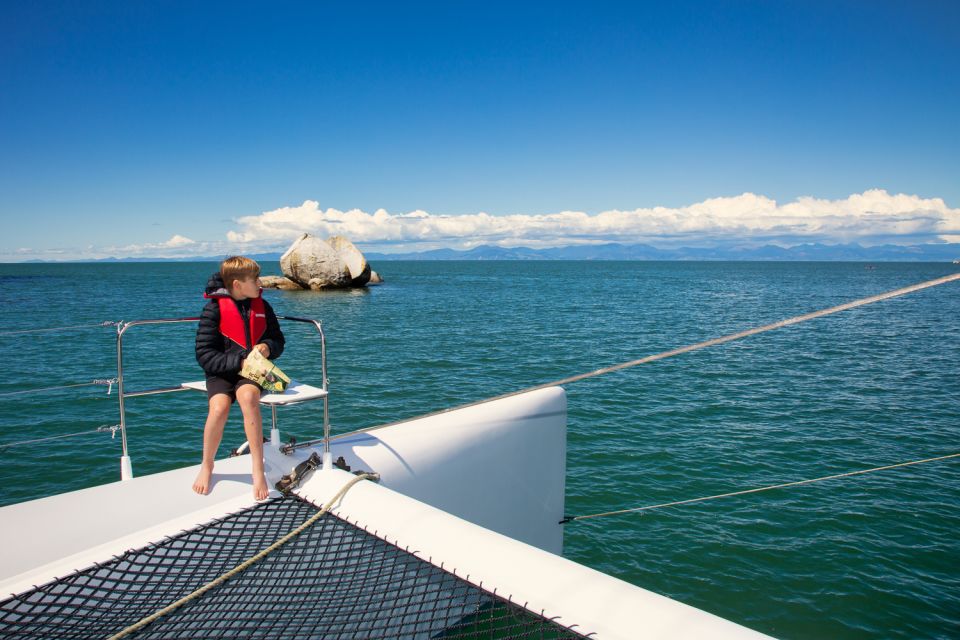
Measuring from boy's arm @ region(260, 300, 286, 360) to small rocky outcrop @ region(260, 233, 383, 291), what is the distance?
1773 inches

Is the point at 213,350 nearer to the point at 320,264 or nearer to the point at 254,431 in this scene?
the point at 254,431

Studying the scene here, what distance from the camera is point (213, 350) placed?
3545 mm

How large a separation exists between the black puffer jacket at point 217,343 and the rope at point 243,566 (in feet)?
3.24

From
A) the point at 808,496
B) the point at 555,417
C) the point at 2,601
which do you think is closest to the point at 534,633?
the point at 2,601

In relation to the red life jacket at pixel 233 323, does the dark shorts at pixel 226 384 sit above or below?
below

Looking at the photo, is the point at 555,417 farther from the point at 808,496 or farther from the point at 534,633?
the point at 808,496

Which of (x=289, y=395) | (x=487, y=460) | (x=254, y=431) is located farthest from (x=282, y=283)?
(x=254, y=431)

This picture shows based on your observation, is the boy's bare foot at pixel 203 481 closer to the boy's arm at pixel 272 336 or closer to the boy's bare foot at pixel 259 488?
the boy's bare foot at pixel 259 488

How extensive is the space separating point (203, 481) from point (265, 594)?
1.09 meters

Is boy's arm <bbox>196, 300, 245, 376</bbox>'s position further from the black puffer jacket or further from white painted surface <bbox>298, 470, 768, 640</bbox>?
white painted surface <bbox>298, 470, 768, 640</bbox>

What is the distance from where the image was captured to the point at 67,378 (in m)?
14.9

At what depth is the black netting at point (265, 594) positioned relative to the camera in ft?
7.71

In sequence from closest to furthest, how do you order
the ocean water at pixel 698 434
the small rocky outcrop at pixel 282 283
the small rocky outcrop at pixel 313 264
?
the ocean water at pixel 698 434 → the small rocky outcrop at pixel 313 264 → the small rocky outcrop at pixel 282 283

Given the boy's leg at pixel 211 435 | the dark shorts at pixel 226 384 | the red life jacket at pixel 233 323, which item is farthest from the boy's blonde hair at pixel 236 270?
the boy's leg at pixel 211 435
